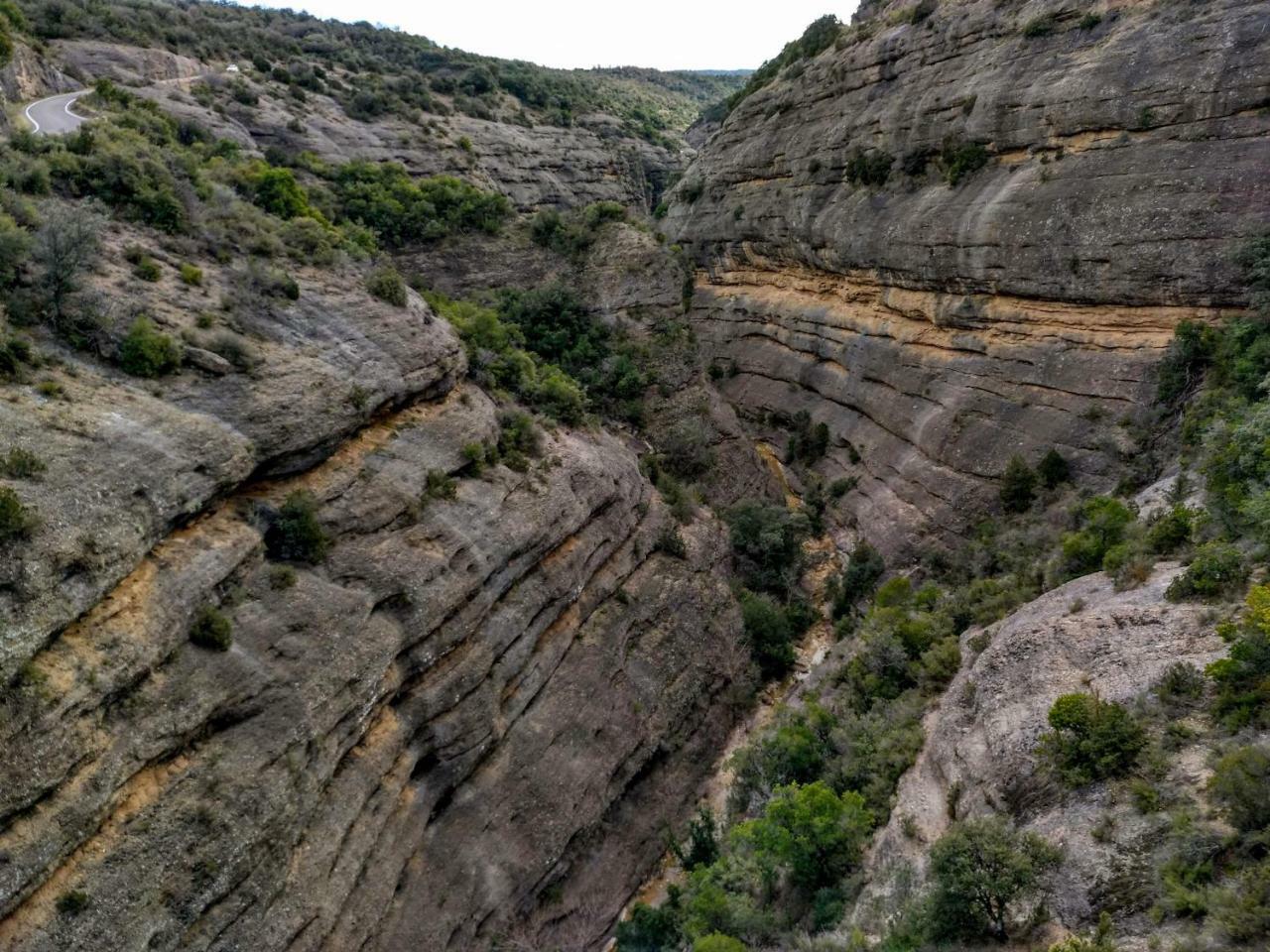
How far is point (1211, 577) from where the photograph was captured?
1355 centimetres

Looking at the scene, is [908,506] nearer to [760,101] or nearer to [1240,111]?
[1240,111]

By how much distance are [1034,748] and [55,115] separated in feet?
119

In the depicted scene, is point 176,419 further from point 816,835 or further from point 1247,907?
point 1247,907

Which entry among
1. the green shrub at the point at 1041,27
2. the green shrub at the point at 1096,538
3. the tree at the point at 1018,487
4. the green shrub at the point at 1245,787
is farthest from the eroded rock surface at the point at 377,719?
the green shrub at the point at 1041,27

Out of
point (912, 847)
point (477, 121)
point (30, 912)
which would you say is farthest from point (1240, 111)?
point (477, 121)

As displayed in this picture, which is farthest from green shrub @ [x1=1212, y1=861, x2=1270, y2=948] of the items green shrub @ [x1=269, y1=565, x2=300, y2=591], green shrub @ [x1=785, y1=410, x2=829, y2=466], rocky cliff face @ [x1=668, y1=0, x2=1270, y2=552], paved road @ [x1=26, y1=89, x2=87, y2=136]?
paved road @ [x1=26, y1=89, x2=87, y2=136]

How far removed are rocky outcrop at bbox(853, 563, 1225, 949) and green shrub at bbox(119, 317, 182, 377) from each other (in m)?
17.1

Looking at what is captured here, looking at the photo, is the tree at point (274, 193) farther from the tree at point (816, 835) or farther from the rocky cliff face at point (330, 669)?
the tree at point (816, 835)

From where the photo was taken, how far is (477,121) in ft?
186

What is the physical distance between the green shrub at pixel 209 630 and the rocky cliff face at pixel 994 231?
875 inches

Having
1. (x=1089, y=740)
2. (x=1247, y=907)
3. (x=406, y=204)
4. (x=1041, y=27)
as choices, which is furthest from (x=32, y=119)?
(x=1247, y=907)

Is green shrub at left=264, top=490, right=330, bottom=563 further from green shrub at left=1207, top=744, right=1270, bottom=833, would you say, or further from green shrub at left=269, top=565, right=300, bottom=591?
green shrub at left=1207, top=744, right=1270, bottom=833

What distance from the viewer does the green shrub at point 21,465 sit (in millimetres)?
11922

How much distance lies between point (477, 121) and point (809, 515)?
42.1 meters
